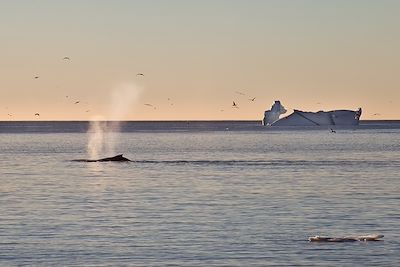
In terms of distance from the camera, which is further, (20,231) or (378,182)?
(378,182)

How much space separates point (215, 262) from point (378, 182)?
132 feet

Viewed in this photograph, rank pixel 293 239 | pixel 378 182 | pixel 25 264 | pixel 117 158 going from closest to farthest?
pixel 25 264
pixel 293 239
pixel 378 182
pixel 117 158

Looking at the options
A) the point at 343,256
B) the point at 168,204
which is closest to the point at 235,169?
the point at 168,204

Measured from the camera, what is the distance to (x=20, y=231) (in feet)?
149

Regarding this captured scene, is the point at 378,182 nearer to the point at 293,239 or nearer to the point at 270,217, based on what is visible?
the point at 270,217

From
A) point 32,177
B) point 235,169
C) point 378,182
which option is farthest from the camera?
point 235,169

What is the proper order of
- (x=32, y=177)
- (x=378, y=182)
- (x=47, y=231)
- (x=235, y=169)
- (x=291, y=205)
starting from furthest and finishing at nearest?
(x=235, y=169)
(x=32, y=177)
(x=378, y=182)
(x=291, y=205)
(x=47, y=231)

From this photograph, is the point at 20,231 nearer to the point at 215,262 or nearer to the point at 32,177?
Result: the point at 215,262

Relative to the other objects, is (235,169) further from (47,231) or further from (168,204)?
(47,231)

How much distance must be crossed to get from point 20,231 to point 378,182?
119 feet

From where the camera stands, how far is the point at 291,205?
56.8m

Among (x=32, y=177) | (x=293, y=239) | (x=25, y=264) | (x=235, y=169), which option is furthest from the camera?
(x=235, y=169)

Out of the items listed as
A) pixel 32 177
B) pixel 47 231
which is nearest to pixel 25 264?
pixel 47 231

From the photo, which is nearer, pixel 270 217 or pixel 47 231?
pixel 47 231
